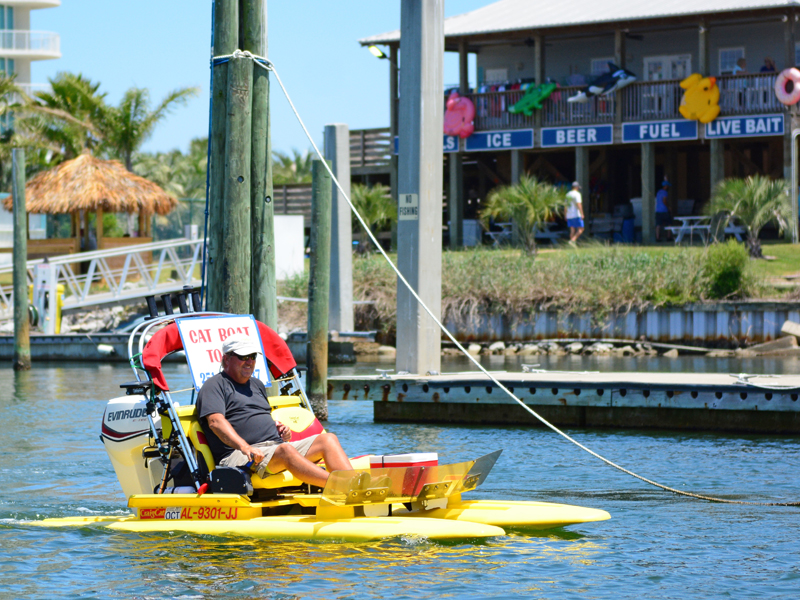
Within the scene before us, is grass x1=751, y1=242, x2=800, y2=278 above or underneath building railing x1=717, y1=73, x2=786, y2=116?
underneath

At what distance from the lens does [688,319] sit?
2611cm

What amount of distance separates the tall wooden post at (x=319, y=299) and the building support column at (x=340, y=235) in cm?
636

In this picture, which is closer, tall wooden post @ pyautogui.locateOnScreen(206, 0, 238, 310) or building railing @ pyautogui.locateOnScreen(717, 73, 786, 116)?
tall wooden post @ pyautogui.locateOnScreen(206, 0, 238, 310)

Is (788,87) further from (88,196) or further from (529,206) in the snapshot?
(88,196)

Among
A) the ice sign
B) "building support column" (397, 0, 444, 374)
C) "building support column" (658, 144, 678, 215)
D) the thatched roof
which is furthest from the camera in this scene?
the thatched roof

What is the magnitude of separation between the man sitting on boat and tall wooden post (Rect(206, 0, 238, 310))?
6.19 ft

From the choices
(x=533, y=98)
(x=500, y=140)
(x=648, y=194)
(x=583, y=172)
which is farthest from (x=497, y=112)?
(x=648, y=194)

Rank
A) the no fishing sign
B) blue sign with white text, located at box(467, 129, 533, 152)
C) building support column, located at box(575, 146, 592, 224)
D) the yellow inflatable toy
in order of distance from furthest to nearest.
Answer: blue sign with white text, located at box(467, 129, 533, 152)
building support column, located at box(575, 146, 592, 224)
the yellow inflatable toy
the no fishing sign

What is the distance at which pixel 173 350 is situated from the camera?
9.80 m

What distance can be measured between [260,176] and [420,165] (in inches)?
164

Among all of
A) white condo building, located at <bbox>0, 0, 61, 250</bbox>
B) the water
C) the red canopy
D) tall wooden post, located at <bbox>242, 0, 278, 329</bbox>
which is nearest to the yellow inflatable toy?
the water

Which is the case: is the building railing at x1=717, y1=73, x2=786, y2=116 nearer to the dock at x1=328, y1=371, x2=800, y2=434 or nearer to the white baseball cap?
the dock at x1=328, y1=371, x2=800, y2=434

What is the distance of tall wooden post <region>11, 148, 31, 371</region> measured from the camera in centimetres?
2380

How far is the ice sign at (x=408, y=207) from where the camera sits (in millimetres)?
15398
